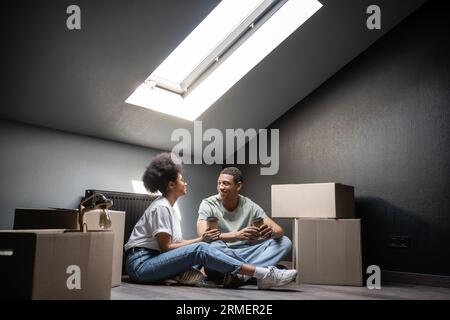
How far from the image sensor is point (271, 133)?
357cm

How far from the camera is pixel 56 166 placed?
2459 millimetres

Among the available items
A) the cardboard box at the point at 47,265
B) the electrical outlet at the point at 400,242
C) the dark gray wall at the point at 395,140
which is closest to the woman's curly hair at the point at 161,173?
the cardboard box at the point at 47,265

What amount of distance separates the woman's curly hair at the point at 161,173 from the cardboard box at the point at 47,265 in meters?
0.94

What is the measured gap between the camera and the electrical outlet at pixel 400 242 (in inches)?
106

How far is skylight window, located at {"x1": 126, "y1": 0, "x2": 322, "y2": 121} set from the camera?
2.70 meters

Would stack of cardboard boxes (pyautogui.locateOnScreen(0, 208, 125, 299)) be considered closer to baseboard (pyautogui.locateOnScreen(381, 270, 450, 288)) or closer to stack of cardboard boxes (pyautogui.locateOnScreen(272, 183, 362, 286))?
stack of cardboard boxes (pyautogui.locateOnScreen(272, 183, 362, 286))

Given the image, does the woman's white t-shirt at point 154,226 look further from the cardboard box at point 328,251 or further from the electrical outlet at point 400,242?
the electrical outlet at point 400,242

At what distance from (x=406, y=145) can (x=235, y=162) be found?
1.59 m

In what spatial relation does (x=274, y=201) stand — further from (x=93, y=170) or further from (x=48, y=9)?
(x=48, y=9)

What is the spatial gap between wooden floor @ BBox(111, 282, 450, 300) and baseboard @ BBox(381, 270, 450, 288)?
11 cm

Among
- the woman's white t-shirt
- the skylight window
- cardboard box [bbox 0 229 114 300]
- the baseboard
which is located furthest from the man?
cardboard box [bbox 0 229 114 300]

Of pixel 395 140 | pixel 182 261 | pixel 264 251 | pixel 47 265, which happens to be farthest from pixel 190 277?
pixel 395 140

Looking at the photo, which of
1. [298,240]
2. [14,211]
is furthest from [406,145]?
[14,211]

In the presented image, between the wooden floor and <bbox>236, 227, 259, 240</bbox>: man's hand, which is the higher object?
<bbox>236, 227, 259, 240</bbox>: man's hand
